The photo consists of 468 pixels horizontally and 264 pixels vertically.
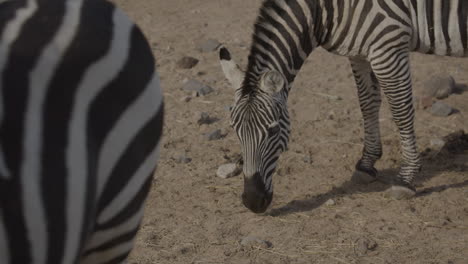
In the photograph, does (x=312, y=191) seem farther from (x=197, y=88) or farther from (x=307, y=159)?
(x=197, y=88)

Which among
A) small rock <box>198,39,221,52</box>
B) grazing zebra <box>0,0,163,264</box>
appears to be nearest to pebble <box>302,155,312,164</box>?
small rock <box>198,39,221,52</box>

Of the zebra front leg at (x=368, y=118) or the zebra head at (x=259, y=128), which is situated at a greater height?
the zebra head at (x=259, y=128)

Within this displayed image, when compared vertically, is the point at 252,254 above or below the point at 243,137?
below

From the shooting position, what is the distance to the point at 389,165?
18.1ft

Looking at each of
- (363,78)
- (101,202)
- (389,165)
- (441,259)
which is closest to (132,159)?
(101,202)

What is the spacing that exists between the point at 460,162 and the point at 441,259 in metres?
1.51

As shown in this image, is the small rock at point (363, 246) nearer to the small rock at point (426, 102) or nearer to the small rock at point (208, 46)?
the small rock at point (426, 102)

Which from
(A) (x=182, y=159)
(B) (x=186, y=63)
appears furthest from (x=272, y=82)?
(B) (x=186, y=63)

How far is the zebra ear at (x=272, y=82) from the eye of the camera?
4375 mm

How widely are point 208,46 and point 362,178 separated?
3.10 metres

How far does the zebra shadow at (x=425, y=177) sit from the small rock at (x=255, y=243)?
426 mm

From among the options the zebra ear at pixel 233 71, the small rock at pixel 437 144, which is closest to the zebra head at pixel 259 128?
the zebra ear at pixel 233 71

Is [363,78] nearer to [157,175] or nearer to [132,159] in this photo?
[157,175]

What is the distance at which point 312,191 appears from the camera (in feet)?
16.8
